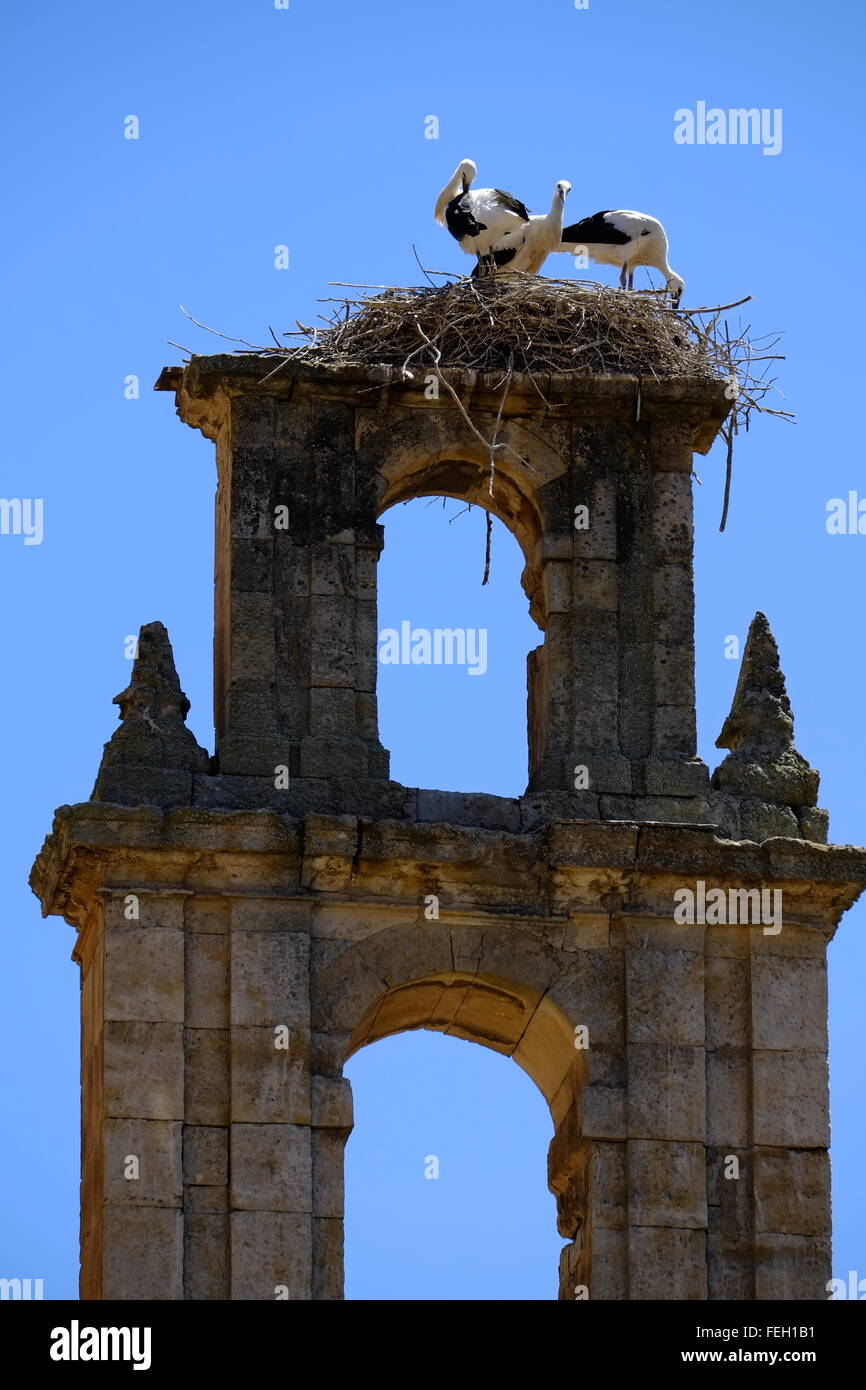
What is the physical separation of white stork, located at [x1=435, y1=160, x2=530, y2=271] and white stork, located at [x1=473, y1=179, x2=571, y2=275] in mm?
51

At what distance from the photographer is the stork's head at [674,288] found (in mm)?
36562

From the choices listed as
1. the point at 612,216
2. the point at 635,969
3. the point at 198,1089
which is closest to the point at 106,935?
the point at 198,1089

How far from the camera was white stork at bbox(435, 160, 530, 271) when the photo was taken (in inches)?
1447

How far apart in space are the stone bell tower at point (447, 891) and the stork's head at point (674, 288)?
151 centimetres

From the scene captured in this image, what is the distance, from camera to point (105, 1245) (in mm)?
32531

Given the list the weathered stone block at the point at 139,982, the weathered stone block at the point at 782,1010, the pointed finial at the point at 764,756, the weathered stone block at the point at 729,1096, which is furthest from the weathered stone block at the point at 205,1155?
the pointed finial at the point at 764,756

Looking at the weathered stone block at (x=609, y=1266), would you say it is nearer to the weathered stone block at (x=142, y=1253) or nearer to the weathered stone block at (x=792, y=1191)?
the weathered stone block at (x=792, y=1191)

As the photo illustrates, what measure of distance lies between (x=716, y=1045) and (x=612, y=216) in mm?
→ 6210

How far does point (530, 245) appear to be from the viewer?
3672 cm

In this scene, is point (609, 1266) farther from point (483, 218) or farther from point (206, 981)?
point (483, 218)

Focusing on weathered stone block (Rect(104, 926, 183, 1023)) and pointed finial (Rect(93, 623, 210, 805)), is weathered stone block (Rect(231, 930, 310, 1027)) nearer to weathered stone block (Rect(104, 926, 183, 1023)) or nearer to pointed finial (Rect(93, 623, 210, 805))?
weathered stone block (Rect(104, 926, 183, 1023))

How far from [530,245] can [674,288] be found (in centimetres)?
100

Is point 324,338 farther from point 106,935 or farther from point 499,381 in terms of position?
point 106,935
